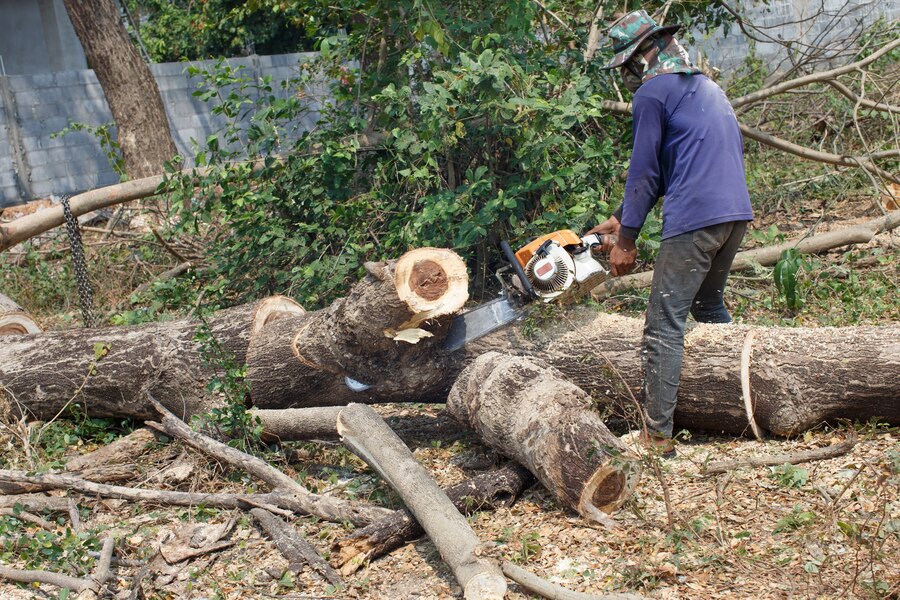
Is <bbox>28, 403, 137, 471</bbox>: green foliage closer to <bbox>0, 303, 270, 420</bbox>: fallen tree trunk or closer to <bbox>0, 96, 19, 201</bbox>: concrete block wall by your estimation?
<bbox>0, 303, 270, 420</bbox>: fallen tree trunk

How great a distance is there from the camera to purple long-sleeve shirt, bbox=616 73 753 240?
149 inches

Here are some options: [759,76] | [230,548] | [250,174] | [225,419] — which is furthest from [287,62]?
[230,548]

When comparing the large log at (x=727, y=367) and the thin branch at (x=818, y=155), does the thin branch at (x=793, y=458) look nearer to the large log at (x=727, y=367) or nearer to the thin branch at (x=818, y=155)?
the large log at (x=727, y=367)

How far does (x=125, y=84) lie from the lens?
363 inches

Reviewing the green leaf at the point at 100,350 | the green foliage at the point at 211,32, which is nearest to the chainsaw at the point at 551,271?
the green leaf at the point at 100,350

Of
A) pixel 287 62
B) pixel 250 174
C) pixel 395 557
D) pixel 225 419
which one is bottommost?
pixel 395 557

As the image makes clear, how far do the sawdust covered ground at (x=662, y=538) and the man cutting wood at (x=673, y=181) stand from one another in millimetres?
478

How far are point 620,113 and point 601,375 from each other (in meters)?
2.82

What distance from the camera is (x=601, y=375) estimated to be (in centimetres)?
422

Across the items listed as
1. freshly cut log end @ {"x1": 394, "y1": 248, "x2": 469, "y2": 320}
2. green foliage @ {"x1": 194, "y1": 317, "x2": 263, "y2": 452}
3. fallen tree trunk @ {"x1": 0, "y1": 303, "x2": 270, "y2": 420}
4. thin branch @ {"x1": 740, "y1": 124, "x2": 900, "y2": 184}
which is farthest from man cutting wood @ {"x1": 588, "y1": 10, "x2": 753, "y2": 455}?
thin branch @ {"x1": 740, "y1": 124, "x2": 900, "y2": 184}

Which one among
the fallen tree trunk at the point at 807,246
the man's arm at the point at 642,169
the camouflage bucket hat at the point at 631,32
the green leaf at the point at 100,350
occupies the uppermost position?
the camouflage bucket hat at the point at 631,32

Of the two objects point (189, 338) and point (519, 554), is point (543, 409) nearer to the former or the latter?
point (519, 554)

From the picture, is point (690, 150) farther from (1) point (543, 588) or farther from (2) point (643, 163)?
(1) point (543, 588)

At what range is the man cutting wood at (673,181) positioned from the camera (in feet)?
12.4
